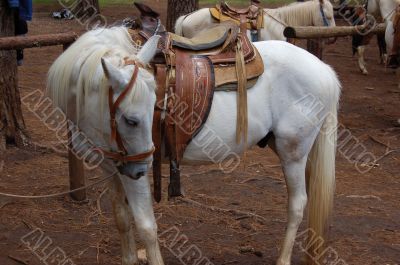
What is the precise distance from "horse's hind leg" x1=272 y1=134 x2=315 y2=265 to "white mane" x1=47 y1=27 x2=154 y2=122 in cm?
115

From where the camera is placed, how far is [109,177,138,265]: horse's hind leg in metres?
3.49

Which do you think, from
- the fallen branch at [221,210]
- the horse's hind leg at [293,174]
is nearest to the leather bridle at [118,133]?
the horse's hind leg at [293,174]

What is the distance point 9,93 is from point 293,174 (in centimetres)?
330

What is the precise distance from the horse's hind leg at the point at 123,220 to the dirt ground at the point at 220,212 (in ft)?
0.99

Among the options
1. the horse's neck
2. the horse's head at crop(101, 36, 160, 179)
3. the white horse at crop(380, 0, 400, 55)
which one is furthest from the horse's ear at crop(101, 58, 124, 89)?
the horse's neck

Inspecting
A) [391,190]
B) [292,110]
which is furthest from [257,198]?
[292,110]

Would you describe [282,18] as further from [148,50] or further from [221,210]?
[148,50]

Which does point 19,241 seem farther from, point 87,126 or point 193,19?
point 193,19

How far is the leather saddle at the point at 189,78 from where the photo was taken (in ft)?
10.7

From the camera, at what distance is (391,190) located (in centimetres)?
548

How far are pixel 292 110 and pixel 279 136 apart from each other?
19 cm

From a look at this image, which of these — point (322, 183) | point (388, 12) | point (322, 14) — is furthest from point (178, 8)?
point (388, 12)

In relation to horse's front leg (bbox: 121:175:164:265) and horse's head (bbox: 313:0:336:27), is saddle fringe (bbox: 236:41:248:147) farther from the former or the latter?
horse's head (bbox: 313:0:336:27)

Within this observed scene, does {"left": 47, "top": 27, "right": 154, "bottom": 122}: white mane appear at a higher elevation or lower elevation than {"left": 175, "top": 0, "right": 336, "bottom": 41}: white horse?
higher
